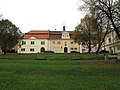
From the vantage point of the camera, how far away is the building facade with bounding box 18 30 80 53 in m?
109

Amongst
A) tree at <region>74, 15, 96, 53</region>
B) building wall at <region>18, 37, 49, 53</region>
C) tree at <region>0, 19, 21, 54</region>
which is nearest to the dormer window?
building wall at <region>18, 37, 49, 53</region>

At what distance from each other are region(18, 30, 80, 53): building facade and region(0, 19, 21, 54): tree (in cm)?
3357

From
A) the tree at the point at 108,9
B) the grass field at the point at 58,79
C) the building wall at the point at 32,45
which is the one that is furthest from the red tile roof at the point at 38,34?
the grass field at the point at 58,79

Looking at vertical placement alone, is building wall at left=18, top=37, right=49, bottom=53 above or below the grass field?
above

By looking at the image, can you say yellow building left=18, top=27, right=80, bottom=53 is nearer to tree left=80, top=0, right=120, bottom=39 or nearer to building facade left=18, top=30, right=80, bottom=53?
building facade left=18, top=30, right=80, bottom=53

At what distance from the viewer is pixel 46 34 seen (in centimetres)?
11294

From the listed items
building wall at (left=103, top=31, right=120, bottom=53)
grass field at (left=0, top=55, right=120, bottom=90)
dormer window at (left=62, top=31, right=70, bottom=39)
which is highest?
dormer window at (left=62, top=31, right=70, bottom=39)

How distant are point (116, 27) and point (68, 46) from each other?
75888 millimetres

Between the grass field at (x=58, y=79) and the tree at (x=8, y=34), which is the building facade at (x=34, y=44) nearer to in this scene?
the tree at (x=8, y=34)

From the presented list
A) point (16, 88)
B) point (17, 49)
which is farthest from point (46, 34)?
point (16, 88)

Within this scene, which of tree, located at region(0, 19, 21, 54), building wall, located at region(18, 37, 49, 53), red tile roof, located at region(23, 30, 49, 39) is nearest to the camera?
tree, located at region(0, 19, 21, 54)

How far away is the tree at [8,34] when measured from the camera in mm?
70787

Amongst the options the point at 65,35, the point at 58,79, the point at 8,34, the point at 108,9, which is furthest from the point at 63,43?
the point at 58,79

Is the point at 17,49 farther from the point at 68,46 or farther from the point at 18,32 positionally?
the point at 18,32
